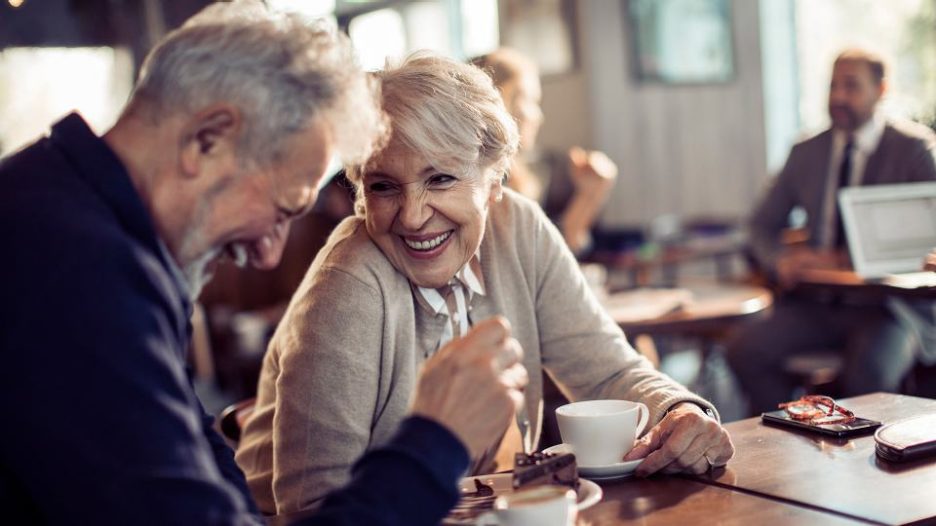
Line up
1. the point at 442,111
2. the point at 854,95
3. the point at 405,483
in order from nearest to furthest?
the point at 405,483 → the point at 442,111 → the point at 854,95

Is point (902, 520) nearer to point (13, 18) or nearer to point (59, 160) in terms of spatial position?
point (59, 160)

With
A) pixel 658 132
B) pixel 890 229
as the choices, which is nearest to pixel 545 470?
pixel 890 229

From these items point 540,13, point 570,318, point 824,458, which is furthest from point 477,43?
point 824,458

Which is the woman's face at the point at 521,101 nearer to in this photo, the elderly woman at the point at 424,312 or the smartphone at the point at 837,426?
the elderly woman at the point at 424,312

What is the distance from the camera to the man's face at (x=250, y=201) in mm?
1155

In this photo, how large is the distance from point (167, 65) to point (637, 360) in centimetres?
→ 120

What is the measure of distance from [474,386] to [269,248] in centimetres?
31

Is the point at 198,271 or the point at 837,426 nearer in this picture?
the point at 198,271

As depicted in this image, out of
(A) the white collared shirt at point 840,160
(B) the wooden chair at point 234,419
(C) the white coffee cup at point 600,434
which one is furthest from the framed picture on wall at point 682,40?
(C) the white coffee cup at point 600,434

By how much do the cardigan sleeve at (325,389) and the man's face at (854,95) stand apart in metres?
3.04

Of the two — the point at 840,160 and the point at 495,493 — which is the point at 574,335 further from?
the point at 840,160

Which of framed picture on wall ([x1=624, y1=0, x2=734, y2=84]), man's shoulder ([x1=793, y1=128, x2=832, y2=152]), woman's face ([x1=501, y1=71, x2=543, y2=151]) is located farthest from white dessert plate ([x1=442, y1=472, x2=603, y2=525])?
framed picture on wall ([x1=624, y1=0, x2=734, y2=84])

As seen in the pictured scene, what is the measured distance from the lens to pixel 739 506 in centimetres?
133

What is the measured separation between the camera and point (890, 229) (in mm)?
3338
